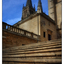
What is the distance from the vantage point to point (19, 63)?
5.44 ft

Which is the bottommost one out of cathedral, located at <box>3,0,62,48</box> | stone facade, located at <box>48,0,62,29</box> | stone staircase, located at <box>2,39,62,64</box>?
stone staircase, located at <box>2,39,62,64</box>

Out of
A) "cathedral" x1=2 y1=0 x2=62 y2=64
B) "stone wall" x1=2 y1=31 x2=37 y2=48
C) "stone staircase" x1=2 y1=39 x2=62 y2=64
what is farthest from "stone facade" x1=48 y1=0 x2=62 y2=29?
"stone staircase" x1=2 y1=39 x2=62 y2=64

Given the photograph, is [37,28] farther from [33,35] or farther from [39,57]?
[39,57]

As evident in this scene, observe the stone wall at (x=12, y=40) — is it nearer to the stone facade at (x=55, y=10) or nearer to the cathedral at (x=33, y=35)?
the cathedral at (x=33, y=35)

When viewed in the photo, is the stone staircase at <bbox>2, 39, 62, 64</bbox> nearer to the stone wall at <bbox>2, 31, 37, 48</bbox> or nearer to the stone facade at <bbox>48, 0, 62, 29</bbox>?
the stone wall at <bbox>2, 31, 37, 48</bbox>

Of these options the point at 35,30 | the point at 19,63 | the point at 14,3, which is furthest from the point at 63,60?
the point at 35,30

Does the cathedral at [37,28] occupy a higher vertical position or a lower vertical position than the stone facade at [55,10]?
lower

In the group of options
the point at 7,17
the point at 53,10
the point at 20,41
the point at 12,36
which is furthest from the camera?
the point at 53,10

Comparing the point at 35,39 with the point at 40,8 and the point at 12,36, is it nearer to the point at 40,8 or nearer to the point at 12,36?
the point at 12,36

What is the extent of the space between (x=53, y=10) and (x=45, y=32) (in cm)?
547

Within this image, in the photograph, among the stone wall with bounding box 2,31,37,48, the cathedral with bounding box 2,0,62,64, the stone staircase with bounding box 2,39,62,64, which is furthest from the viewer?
the stone wall with bounding box 2,31,37,48

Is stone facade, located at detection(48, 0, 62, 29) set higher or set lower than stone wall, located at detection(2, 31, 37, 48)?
higher

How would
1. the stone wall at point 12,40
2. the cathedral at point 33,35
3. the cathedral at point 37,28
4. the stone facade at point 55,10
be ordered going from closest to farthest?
the cathedral at point 33,35
the stone wall at point 12,40
the cathedral at point 37,28
the stone facade at point 55,10

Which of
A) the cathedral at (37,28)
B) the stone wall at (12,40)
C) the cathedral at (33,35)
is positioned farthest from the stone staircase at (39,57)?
the cathedral at (37,28)
